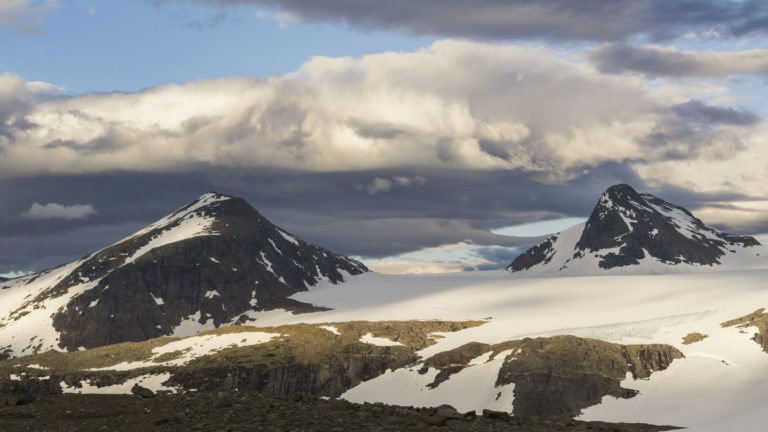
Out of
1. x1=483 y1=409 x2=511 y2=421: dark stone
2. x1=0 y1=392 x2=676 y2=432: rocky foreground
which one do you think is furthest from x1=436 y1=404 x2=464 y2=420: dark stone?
x1=483 y1=409 x2=511 y2=421: dark stone

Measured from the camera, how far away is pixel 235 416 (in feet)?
108

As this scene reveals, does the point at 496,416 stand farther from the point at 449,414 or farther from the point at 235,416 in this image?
the point at 235,416

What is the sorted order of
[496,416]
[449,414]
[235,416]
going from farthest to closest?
[496,416]
[449,414]
[235,416]

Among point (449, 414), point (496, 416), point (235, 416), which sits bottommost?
point (496, 416)

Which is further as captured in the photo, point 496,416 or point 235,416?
point 496,416

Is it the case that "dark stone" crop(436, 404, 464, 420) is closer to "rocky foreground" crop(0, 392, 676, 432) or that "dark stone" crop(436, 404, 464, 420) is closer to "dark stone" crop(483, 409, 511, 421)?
"rocky foreground" crop(0, 392, 676, 432)

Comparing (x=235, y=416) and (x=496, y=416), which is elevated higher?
(x=235, y=416)

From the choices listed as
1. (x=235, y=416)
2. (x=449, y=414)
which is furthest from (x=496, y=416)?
(x=235, y=416)

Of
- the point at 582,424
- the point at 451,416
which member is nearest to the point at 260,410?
the point at 451,416

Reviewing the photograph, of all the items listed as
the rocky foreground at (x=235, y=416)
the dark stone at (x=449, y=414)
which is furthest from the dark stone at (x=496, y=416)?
the dark stone at (x=449, y=414)

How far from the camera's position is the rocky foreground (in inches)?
1238

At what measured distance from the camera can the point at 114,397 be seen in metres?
39.5

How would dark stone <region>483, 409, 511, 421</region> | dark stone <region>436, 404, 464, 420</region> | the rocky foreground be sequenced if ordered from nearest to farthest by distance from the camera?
the rocky foreground, dark stone <region>436, 404, 464, 420</region>, dark stone <region>483, 409, 511, 421</region>

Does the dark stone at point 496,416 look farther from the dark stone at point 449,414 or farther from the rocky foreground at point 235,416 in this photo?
the dark stone at point 449,414
